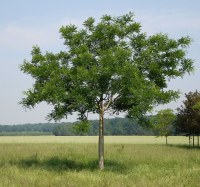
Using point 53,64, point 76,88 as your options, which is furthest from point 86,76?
point 53,64

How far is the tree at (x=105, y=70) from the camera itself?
18359mm

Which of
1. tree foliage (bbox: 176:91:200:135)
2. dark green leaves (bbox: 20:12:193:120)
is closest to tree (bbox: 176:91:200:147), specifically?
tree foliage (bbox: 176:91:200:135)

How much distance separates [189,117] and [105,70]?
34.0 metres

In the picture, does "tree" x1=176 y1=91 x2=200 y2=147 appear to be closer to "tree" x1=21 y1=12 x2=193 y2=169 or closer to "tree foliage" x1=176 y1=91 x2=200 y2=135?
"tree foliage" x1=176 y1=91 x2=200 y2=135

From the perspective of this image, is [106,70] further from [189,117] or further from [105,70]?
[189,117]

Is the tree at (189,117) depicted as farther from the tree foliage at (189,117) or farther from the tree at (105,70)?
the tree at (105,70)

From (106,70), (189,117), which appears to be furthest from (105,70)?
(189,117)

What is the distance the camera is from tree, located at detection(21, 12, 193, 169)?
18.4m

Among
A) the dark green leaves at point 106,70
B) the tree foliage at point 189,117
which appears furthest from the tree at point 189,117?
the dark green leaves at point 106,70

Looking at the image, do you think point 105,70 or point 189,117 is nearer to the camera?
point 105,70

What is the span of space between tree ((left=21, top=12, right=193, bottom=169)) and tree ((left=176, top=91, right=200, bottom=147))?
94.1 feet

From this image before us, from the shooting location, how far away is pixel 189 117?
164ft

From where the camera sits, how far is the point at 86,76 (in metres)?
18.2

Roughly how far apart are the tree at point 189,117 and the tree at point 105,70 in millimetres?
28678
